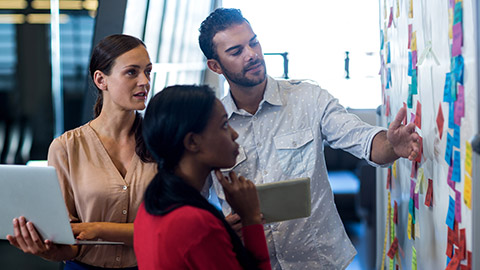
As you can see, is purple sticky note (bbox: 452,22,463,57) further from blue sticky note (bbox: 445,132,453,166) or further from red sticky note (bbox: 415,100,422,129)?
red sticky note (bbox: 415,100,422,129)

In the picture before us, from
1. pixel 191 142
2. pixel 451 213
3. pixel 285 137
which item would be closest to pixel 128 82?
pixel 285 137

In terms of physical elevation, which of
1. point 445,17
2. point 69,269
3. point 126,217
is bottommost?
point 69,269

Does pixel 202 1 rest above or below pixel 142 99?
above

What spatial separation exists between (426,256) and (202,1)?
5173 millimetres

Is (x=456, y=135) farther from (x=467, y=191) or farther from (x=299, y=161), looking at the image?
(x=299, y=161)

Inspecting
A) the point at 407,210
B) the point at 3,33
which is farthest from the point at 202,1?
the point at 407,210

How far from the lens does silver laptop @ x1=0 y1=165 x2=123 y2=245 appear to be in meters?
1.66

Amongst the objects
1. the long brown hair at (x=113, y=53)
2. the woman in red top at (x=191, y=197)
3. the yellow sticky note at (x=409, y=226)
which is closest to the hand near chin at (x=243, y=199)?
the woman in red top at (x=191, y=197)

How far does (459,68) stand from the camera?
4.75ft

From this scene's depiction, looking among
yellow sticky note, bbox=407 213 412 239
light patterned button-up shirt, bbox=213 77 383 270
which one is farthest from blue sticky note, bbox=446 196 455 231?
yellow sticky note, bbox=407 213 412 239

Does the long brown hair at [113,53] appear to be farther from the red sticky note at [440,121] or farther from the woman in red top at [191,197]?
the red sticky note at [440,121]

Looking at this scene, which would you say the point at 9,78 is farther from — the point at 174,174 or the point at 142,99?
the point at 174,174

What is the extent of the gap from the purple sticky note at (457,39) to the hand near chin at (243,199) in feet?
1.95

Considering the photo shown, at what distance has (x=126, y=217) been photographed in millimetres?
1887
